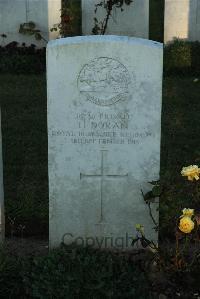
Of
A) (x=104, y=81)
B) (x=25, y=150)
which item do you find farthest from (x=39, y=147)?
(x=104, y=81)

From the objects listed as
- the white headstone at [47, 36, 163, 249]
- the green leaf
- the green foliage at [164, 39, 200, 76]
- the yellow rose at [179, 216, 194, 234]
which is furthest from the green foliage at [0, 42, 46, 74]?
the yellow rose at [179, 216, 194, 234]

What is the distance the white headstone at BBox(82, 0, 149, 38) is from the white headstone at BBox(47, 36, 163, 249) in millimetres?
7289

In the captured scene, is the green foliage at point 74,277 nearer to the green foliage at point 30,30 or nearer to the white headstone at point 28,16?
the green foliage at point 30,30

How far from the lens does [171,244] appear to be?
4922 mm

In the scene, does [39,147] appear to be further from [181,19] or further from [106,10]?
[181,19]

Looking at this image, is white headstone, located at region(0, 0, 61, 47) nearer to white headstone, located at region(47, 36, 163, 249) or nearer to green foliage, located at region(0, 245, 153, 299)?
white headstone, located at region(47, 36, 163, 249)

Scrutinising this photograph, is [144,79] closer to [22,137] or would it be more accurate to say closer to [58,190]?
[58,190]

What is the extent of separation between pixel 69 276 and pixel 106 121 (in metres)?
1.10

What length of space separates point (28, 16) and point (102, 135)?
7.60 m

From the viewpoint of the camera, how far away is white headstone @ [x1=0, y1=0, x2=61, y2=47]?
11.4m

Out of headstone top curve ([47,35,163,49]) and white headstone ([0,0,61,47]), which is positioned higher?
white headstone ([0,0,61,47])

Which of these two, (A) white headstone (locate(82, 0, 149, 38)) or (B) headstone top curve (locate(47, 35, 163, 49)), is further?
(A) white headstone (locate(82, 0, 149, 38))

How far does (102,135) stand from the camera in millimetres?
4383

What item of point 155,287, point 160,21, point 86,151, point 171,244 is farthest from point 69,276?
point 160,21
